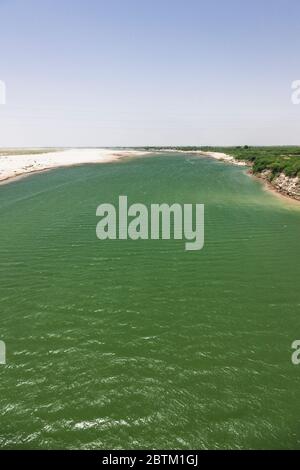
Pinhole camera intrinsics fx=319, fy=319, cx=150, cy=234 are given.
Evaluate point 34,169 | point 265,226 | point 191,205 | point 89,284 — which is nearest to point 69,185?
point 191,205

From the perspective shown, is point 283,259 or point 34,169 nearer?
point 283,259

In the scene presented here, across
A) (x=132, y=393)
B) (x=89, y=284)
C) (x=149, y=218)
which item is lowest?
(x=132, y=393)

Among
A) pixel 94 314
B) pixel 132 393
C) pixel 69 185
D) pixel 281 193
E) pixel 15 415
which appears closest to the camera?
pixel 15 415
